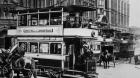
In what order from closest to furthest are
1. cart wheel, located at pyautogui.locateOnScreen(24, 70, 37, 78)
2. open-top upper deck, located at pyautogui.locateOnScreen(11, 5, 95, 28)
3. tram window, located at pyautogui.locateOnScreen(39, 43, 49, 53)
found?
cart wheel, located at pyautogui.locateOnScreen(24, 70, 37, 78), open-top upper deck, located at pyautogui.locateOnScreen(11, 5, 95, 28), tram window, located at pyautogui.locateOnScreen(39, 43, 49, 53)

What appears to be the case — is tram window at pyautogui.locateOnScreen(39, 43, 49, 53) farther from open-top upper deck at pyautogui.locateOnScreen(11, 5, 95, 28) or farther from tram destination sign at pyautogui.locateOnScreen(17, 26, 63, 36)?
open-top upper deck at pyautogui.locateOnScreen(11, 5, 95, 28)

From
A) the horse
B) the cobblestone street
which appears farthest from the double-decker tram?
the cobblestone street

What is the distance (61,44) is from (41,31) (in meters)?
1.84

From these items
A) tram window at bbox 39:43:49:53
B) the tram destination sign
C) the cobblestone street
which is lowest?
the cobblestone street

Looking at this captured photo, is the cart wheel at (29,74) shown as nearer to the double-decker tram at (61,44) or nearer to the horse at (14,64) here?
the horse at (14,64)

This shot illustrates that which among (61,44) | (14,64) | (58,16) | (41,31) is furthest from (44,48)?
(14,64)

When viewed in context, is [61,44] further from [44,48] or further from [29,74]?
[29,74]

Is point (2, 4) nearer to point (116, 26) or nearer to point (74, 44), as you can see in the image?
point (74, 44)

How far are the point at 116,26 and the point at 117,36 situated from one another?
1049 inches

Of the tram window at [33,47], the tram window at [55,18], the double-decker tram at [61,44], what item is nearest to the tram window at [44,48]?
the double-decker tram at [61,44]

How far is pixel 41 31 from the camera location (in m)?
18.2

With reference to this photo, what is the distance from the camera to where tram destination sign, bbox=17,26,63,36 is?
1725cm

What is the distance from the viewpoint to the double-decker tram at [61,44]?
55.6 ft

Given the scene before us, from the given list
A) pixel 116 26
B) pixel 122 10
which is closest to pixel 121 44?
pixel 116 26
